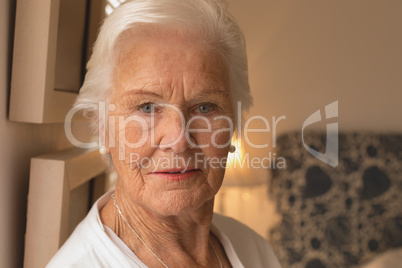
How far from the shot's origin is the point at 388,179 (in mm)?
2229

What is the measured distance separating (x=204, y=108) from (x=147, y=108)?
12 centimetres

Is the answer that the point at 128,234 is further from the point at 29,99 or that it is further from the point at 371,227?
the point at 371,227

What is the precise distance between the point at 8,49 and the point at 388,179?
1884mm

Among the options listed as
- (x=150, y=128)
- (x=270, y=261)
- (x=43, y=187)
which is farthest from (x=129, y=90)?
(x=270, y=261)

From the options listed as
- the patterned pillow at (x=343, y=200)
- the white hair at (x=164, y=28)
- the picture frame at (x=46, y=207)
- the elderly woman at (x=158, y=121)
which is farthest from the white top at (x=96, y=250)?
the patterned pillow at (x=343, y=200)

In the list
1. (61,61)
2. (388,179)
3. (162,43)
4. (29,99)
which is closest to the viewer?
(162,43)

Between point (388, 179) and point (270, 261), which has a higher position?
point (388, 179)

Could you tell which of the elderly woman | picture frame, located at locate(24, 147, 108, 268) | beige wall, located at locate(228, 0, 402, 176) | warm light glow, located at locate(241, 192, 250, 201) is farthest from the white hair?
warm light glow, located at locate(241, 192, 250, 201)

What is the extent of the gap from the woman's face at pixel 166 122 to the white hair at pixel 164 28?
0.03 metres

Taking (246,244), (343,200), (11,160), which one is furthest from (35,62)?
(343,200)

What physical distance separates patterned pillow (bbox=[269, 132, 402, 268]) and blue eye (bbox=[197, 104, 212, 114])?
4.55 feet

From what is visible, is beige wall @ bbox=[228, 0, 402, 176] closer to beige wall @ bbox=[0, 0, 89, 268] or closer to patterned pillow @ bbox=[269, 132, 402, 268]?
patterned pillow @ bbox=[269, 132, 402, 268]

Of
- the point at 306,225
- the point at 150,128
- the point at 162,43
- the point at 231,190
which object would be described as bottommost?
the point at 306,225

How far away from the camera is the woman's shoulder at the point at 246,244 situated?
1191 millimetres
